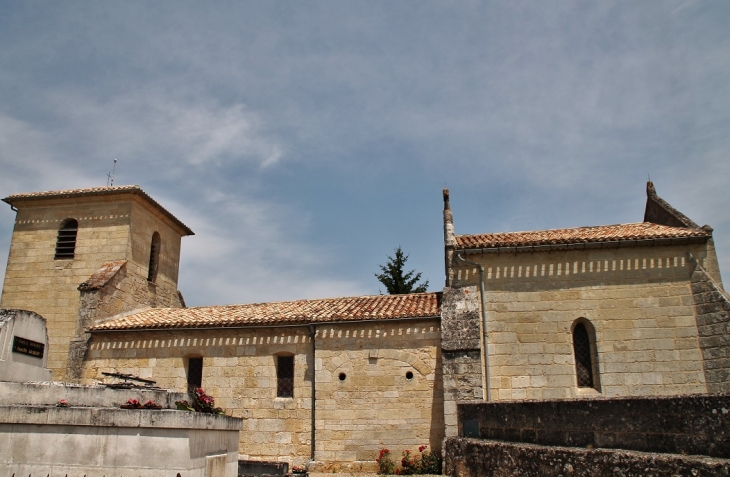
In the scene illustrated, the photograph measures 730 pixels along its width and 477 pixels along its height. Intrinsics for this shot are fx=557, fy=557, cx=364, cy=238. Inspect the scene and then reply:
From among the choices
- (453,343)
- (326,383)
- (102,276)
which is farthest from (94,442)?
(102,276)

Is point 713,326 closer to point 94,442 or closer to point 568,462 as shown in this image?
point 568,462

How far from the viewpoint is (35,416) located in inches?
288

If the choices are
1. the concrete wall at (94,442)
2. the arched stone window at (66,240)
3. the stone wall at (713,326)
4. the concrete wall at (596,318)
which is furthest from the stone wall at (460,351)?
the arched stone window at (66,240)

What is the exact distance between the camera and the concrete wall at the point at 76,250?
19.4 m

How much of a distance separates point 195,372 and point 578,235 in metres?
11.8

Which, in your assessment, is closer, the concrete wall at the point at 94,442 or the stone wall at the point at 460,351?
the concrete wall at the point at 94,442

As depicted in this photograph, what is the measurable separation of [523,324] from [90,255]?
15043 mm

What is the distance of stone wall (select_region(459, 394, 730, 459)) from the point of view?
16.1 feet

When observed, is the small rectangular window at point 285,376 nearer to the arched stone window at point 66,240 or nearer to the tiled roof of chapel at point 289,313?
the tiled roof of chapel at point 289,313

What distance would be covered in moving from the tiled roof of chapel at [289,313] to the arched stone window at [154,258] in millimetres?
2997

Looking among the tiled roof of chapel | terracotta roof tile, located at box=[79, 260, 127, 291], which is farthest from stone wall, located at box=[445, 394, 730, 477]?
terracotta roof tile, located at box=[79, 260, 127, 291]

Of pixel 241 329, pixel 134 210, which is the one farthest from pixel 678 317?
pixel 134 210

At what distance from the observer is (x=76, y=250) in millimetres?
20078

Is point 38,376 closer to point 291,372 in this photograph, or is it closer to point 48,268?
point 291,372
